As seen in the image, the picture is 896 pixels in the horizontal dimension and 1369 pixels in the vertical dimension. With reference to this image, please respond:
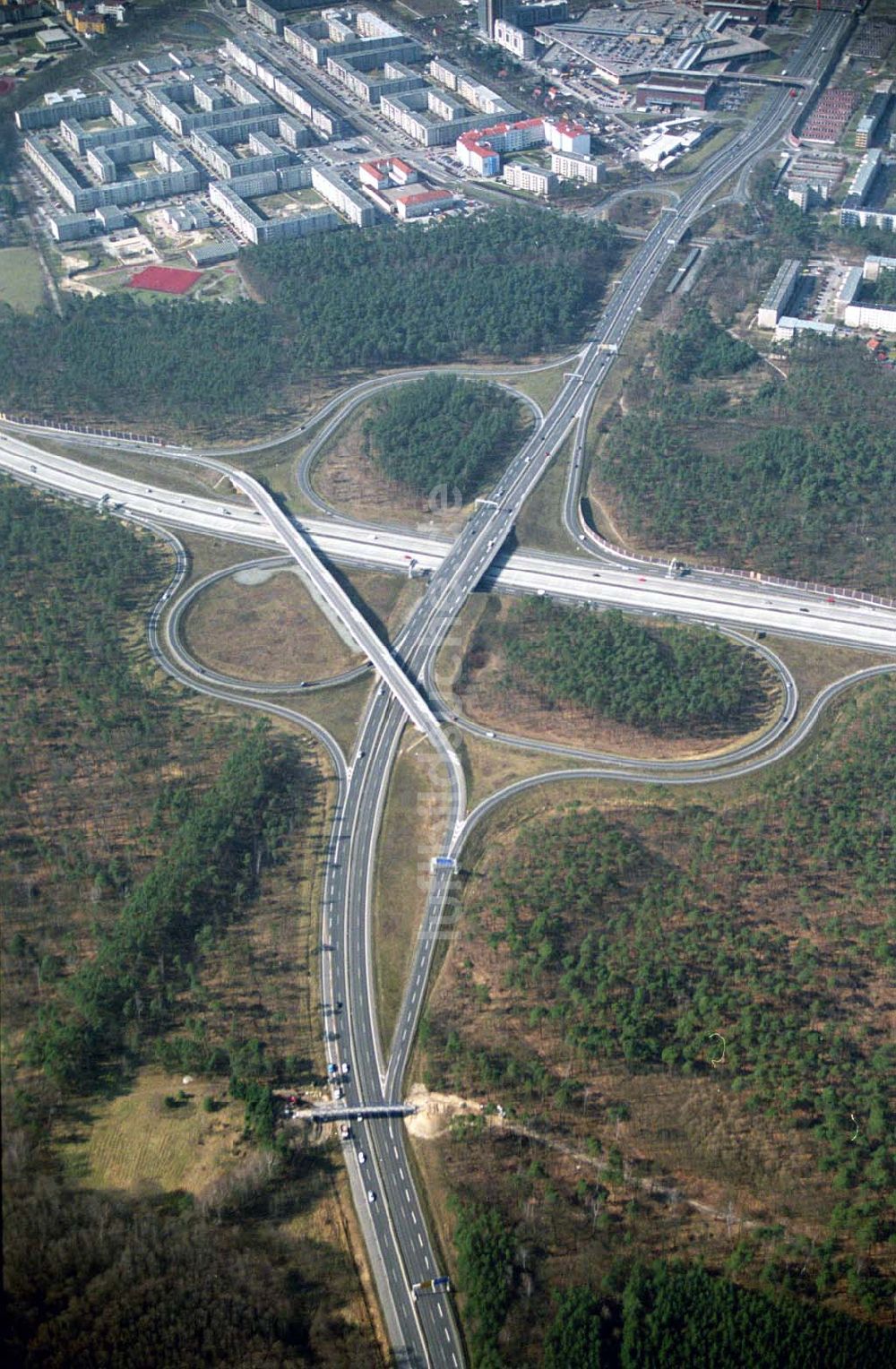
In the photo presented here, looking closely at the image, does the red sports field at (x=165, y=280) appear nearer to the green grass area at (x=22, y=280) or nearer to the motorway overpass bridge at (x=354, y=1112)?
the green grass area at (x=22, y=280)

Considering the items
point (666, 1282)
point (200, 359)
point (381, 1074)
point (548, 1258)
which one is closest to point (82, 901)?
point (381, 1074)

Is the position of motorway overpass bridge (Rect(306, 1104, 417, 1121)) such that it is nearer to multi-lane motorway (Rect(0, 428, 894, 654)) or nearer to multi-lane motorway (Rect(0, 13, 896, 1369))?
multi-lane motorway (Rect(0, 13, 896, 1369))

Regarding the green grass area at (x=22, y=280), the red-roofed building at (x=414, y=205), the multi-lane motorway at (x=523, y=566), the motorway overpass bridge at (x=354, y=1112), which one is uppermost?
the red-roofed building at (x=414, y=205)

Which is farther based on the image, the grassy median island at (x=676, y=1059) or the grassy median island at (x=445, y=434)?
the grassy median island at (x=445, y=434)

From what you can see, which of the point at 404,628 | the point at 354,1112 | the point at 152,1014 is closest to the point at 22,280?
the point at 404,628

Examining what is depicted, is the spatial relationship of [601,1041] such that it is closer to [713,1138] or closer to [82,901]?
[713,1138]

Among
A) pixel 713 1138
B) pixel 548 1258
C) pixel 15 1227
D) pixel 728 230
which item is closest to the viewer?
pixel 15 1227

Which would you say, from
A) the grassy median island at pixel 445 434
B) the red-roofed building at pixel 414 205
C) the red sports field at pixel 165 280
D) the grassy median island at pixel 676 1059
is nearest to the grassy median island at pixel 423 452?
the grassy median island at pixel 445 434
